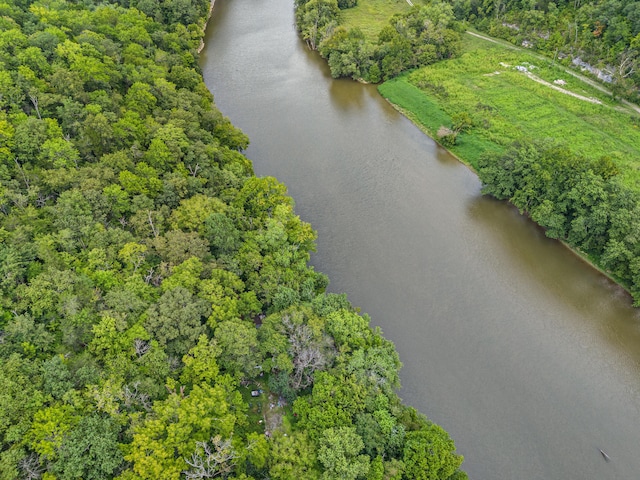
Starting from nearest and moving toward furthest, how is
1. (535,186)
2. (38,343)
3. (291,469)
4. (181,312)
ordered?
1. (291,469)
2. (38,343)
3. (181,312)
4. (535,186)

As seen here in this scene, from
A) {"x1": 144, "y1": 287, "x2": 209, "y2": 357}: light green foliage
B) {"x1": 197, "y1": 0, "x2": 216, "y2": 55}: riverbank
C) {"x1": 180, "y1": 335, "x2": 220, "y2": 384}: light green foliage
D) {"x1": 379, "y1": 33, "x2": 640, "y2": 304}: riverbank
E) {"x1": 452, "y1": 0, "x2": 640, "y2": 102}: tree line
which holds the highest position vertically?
{"x1": 452, "y1": 0, "x2": 640, "y2": 102}: tree line

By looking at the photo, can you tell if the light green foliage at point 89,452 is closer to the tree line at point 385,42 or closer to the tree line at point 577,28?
the tree line at point 385,42

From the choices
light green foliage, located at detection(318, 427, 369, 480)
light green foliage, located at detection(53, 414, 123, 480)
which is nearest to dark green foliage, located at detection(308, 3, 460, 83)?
light green foliage, located at detection(318, 427, 369, 480)

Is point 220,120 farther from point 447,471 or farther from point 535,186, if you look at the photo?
point 447,471

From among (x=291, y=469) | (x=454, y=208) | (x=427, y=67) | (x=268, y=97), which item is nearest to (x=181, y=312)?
(x=291, y=469)

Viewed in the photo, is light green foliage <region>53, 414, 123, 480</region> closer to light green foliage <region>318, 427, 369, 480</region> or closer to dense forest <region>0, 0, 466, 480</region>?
dense forest <region>0, 0, 466, 480</region>

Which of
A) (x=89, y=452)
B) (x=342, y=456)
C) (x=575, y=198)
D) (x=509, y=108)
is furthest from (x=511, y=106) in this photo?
(x=89, y=452)

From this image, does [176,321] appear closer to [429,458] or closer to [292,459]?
[292,459]
